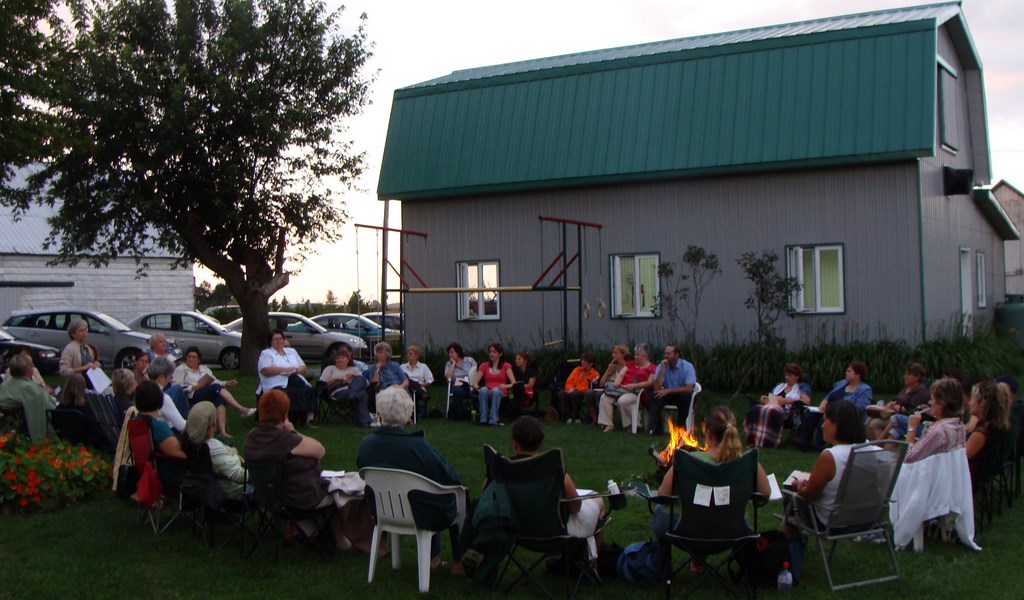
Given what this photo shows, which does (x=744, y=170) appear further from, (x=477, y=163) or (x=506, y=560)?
(x=506, y=560)

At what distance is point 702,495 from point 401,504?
1.86 metres

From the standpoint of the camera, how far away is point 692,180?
1773 cm

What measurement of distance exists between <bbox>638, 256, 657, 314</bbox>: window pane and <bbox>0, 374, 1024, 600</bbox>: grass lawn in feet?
Result: 32.4

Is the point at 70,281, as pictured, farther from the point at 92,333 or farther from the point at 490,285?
the point at 490,285

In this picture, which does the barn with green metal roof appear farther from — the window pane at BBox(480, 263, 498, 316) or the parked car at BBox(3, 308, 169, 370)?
the parked car at BBox(3, 308, 169, 370)

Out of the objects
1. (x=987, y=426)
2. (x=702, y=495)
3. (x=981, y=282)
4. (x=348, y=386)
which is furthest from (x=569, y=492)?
(x=981, y=282)

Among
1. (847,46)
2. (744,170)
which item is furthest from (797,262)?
(847,46)

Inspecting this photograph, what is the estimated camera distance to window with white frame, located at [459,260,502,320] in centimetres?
1981

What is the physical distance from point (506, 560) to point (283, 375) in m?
7.43

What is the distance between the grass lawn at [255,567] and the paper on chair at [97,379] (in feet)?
11.9

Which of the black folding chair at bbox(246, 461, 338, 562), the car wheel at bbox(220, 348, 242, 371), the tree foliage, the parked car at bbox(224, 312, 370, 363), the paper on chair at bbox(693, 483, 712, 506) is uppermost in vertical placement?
the tree foliage

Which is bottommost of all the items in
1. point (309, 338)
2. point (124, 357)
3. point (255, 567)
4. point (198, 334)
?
point (255, 567)

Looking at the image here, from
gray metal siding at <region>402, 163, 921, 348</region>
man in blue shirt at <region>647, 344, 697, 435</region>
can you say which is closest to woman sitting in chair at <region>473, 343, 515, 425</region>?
man in blue shirt at <region>647, 344, 697, 435</region>

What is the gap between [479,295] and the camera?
20.0 meters
